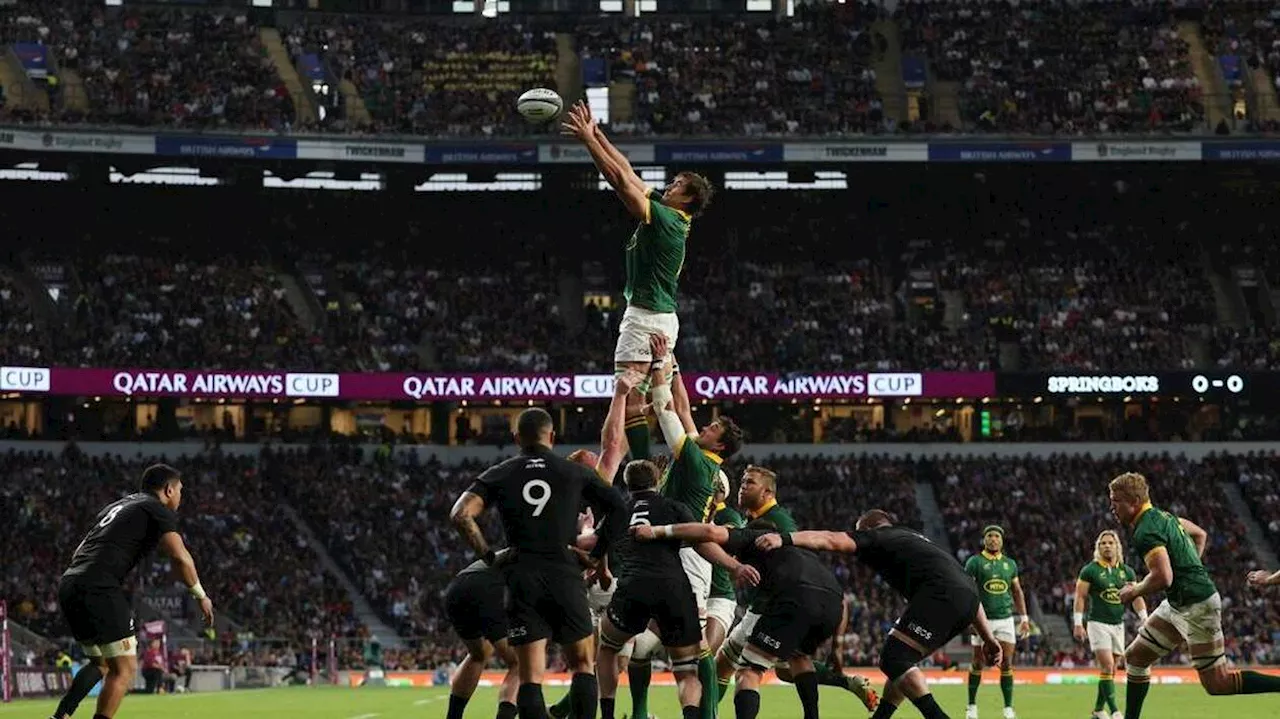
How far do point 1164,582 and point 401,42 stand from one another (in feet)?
183

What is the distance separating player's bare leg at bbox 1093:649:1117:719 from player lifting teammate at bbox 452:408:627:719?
1100cm

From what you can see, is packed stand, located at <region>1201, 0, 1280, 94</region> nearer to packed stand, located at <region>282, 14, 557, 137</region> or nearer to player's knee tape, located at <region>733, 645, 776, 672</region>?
packed stand, located at <region>282, 14, 557, 137</region>

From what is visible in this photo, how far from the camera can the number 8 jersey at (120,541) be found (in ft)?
52.4

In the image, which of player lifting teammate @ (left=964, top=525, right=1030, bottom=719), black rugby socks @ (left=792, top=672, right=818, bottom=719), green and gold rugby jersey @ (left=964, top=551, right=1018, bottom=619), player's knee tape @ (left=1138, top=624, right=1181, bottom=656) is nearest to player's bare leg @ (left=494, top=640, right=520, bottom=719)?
black rugby socks @ (left=792, top=672, right=818, bottom=719)

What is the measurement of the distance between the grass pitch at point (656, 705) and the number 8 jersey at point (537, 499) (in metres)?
9.32

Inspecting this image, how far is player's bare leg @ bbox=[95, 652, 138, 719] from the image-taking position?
1562cm

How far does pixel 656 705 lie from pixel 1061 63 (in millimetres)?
45377

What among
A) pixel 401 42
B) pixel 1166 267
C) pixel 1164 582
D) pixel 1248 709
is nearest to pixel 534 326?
pixel 401 42

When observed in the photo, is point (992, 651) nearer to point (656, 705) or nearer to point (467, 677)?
point (467, 677)

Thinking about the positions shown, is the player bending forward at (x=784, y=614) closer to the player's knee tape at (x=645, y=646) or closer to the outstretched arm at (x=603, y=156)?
the player's knee tape at (x=645, y=646)

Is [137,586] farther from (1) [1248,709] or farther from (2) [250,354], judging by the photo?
(1) [1248,709]

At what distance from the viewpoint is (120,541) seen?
1606 cm

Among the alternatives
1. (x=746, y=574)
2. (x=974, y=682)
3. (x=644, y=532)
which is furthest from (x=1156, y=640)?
(x=974, y=682)

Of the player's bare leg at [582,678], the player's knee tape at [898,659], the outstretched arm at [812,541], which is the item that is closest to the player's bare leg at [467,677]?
the player's bare leg at [582,678]
